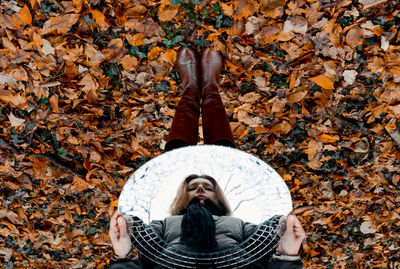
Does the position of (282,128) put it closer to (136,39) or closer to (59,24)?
(136,39)

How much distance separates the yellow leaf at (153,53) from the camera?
141cm

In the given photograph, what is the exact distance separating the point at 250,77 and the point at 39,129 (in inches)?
42.6

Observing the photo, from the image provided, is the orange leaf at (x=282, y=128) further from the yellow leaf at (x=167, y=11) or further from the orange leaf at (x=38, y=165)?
the orange leaf at (x=38, y=165)

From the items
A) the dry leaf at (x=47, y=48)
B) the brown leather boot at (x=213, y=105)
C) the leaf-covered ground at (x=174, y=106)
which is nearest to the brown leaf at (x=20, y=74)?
the leaf-covered ground at (x=174, y=106)

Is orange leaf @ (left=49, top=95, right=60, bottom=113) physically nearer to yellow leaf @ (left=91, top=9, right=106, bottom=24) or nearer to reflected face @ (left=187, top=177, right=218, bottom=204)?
yellow leaf @ (left=91, top=9, right=106, bottom=24)

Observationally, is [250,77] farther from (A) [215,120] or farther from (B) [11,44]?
(B) [11,44]

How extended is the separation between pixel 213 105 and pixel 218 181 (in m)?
0.54

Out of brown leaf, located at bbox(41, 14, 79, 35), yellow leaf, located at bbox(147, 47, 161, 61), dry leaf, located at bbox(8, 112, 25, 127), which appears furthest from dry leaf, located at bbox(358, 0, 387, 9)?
dry leaf, located at bbox(8, 112, 25, 127)

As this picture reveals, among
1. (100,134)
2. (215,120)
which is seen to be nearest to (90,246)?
(100,134)

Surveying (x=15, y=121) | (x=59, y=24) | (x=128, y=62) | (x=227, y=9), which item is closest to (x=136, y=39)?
(x=128, y=62)

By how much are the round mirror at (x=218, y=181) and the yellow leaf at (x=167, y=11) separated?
79 centimetres

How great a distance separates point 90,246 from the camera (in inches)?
66.7

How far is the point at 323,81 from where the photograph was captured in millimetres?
1405

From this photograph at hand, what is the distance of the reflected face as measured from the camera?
914 mm
